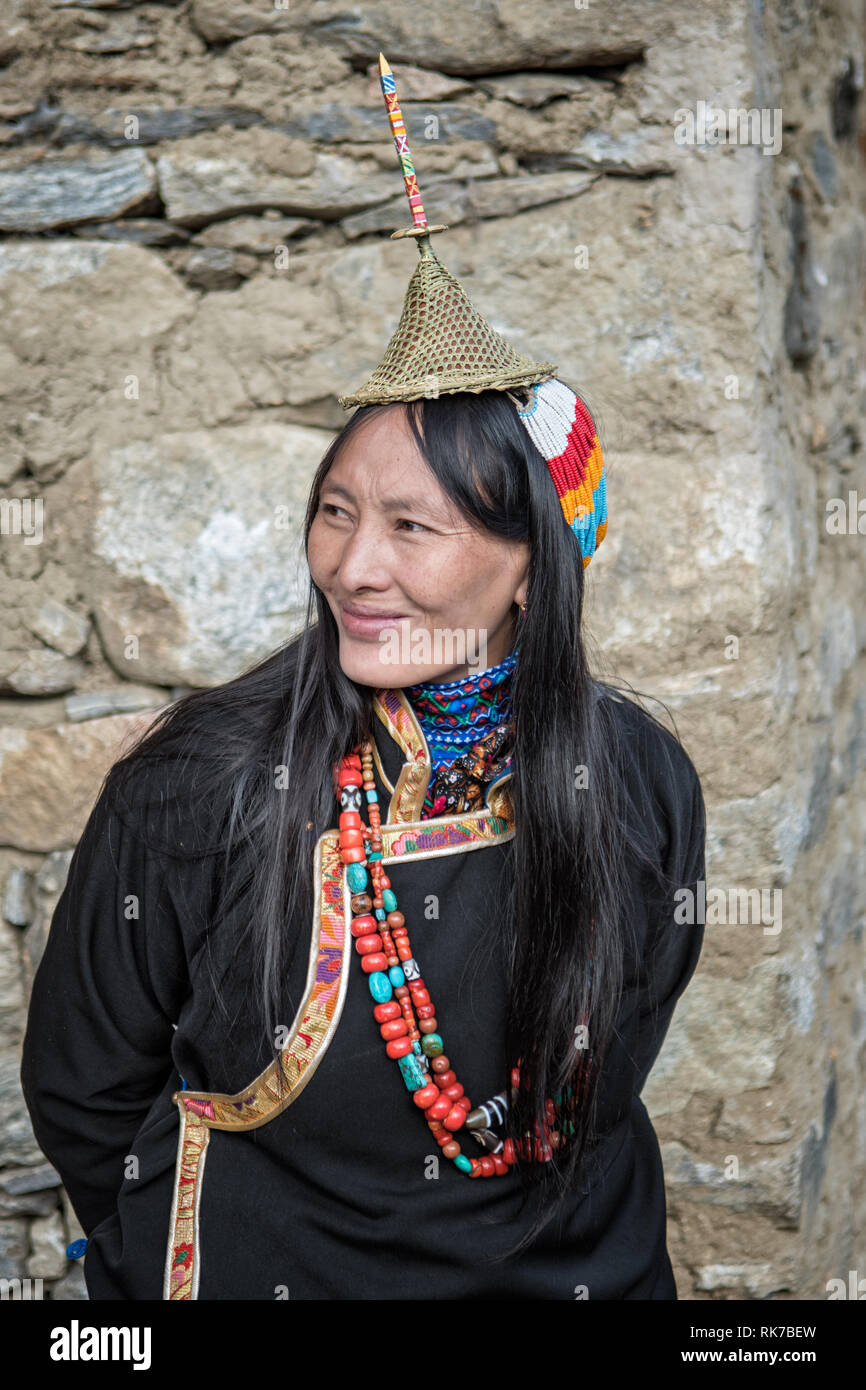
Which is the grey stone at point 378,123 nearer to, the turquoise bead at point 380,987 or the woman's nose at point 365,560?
the woman's nose at point 365,560

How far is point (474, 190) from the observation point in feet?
8.07

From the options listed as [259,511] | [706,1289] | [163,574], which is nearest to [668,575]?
[259,511]

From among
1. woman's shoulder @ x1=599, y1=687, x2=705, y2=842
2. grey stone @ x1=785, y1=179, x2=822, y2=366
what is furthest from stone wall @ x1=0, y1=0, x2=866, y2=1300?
woman's shoulder @ x1=599, y1=687, x2=705, y2=842

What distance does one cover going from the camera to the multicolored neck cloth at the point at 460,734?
169cm

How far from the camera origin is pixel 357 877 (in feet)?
5.30

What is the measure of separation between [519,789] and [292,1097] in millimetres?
493

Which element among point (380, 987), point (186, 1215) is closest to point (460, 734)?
point (380, 987)

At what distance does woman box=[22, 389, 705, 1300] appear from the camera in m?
1.58

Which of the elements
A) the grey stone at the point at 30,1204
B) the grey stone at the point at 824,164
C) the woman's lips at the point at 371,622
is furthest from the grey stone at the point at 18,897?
the grey stone at the point at 824,164

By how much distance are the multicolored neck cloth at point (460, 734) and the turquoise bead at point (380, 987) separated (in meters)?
0.22

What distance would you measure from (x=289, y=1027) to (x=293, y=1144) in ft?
0.49

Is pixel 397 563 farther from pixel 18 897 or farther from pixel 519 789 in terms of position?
pixel 18 897

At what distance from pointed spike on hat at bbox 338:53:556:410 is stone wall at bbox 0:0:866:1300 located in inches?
31.5
